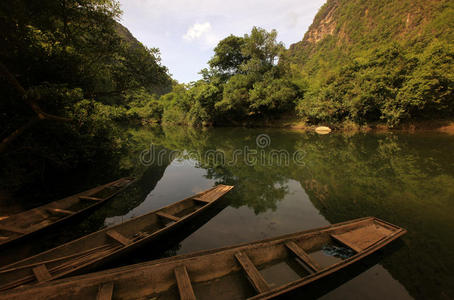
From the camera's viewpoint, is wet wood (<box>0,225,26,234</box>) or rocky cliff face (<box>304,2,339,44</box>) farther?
rocky cliff face (<box>304,2,339,44</box>)

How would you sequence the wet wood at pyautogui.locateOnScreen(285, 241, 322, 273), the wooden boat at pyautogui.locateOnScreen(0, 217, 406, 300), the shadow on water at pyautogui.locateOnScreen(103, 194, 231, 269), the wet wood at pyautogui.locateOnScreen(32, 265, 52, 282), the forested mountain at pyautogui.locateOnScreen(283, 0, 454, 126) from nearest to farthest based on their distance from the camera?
the wooden boat at pyautogui.locateOnScreen(0, 217, 406, 300) < the wet wood at pyautogui.locateOnScreen(32, 265, 52, 282) < the wet wood at pyautogui.locateOnScreen(285, 241, 322, 273) < the shadow on water at pyautogui.locateOnScreen(103, 194, 231, 269) < the forested mountain at pyautogui.locateOnScreen(283, 0, 454, 126)

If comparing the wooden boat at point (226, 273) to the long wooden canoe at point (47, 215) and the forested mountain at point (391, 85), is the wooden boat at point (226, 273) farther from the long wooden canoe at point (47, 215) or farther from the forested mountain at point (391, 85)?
the forested mountain at point (391, 85)

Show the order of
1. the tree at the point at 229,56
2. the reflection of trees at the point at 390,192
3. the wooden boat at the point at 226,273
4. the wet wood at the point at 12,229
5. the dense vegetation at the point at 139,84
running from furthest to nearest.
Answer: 1. the tree at the point at 229,56
2. the dense vegetation at the point at 139,84
3. the wet wood at the point at 12,229
4. the reflection of trees at the point at 390,192
5. the wooden boat at the point at 226,273

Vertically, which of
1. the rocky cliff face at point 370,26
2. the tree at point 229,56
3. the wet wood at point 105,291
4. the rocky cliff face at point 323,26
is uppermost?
the rocky cliff face at point 323,26

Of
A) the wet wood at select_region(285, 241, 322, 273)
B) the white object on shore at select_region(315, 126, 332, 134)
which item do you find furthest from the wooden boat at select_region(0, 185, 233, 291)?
the white object on shore at select_region(315, 126, 332, 134)

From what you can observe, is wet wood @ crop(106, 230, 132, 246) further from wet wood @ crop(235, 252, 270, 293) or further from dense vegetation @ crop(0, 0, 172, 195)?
dense vegetation @ crop(0, 0, 172, 195)

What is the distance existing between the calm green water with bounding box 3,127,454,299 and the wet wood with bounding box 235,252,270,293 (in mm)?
1166

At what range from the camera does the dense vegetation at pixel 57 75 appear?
4.61m

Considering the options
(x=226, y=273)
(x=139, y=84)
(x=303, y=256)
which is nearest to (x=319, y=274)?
(x=303, y=256)

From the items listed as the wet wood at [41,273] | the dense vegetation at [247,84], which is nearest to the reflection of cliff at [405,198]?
the wet wood at [41,273]

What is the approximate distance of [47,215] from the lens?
5.56 metres

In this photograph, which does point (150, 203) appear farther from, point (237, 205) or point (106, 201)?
point (237, 205)

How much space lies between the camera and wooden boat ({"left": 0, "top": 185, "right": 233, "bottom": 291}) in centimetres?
308

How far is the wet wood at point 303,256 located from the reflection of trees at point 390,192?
1681 millimetres
